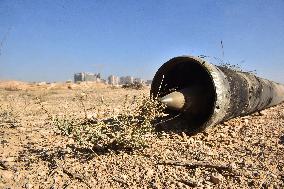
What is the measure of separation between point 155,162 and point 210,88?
1533 mm

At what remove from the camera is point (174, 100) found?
3.80 meters

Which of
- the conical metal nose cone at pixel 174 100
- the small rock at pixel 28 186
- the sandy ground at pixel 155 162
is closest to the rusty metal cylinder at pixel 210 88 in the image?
the conical metal nose cone at pixel 174 100

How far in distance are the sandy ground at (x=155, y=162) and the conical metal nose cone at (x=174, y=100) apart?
1.06 ft

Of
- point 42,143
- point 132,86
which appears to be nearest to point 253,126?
point 42,143

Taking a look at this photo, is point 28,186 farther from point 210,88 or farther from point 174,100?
point 210,88

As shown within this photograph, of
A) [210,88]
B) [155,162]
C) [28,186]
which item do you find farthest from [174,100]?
[28,186]

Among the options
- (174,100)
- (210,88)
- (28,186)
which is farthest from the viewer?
(210,88)

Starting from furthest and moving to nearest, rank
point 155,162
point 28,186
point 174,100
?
point 174,100 < point 155,162 < point 28,186

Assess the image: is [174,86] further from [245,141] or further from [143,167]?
[143,167]

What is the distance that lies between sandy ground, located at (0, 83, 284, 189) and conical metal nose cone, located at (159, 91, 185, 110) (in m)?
0.32

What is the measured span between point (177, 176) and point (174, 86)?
206cm

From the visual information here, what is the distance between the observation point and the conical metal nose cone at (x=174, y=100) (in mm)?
3754

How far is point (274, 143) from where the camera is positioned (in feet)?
12.0

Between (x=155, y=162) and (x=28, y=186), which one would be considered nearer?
(x=28, y=186)
